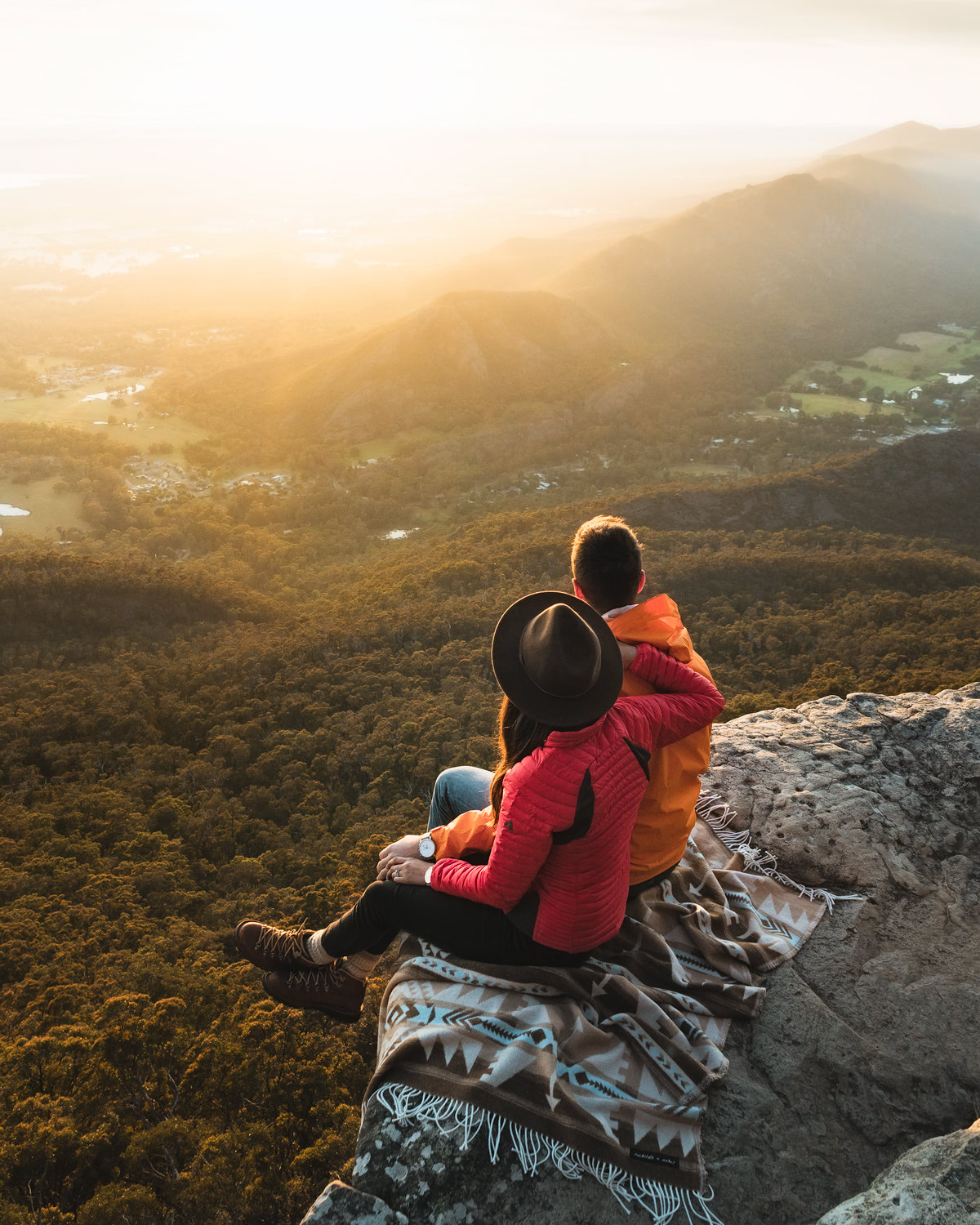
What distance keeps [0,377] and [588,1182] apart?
63745 millimetres

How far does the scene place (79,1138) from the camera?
421cm

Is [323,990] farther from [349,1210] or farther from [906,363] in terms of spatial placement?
[906,363]

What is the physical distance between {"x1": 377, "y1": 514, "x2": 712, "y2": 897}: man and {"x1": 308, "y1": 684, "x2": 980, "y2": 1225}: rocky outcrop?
40.3 inches

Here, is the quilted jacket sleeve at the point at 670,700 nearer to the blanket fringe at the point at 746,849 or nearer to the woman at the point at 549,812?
the woman at the point at 549,812

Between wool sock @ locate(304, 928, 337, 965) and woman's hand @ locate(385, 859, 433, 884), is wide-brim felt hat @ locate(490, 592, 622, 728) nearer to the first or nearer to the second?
woman's hand @ locate(385, 859, 433, 884)

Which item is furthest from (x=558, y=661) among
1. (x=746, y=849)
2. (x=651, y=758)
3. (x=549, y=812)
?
(x=746, y=849)

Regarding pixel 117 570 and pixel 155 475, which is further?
pixel 155 475

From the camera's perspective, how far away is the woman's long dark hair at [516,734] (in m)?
3.23

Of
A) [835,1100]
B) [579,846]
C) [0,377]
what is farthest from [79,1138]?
[0,377]

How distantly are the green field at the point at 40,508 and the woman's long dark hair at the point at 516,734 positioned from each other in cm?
3210

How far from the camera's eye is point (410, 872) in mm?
3795

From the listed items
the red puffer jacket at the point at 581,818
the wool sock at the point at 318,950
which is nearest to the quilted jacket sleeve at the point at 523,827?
the red puffer jacket at the point at 581,818

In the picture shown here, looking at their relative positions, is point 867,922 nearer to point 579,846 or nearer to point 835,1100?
point 835,1100

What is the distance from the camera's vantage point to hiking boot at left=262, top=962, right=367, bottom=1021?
4.19m
